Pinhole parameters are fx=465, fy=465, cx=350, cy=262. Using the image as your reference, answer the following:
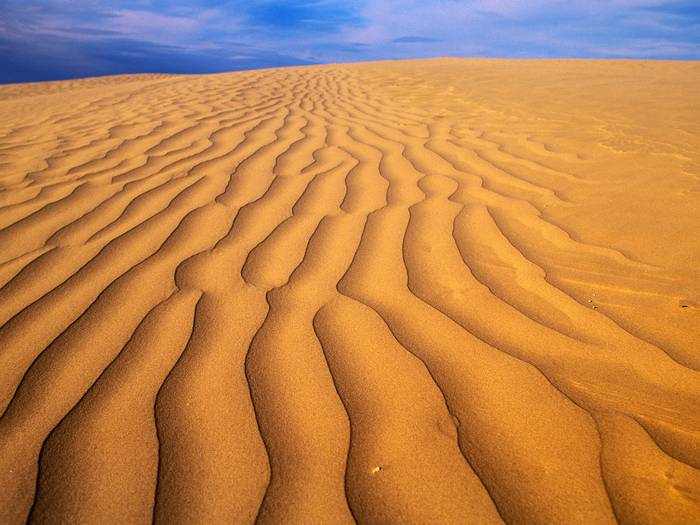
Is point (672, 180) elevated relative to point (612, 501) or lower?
lower

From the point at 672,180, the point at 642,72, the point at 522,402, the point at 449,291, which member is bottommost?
the point at 642,72

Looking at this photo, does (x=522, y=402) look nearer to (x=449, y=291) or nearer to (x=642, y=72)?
(x=449, y=291)

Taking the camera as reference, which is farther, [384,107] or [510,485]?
[384,107]

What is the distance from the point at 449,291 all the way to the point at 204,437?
0.96 m

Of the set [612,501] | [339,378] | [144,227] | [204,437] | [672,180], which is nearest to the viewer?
[612,501]

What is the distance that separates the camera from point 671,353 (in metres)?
1.31

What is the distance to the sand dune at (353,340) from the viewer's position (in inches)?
38.9

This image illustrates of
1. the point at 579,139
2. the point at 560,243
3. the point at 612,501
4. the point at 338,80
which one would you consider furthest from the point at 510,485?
the point at 338,80

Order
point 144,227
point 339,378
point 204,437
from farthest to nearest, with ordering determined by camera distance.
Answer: point 144,227 < point 339,378 < point 204,437

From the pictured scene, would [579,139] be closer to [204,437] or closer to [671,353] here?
[671,353]

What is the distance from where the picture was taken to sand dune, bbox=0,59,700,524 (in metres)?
0.99

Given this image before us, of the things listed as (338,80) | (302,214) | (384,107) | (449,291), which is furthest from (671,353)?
(338,80)

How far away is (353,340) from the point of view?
145cm

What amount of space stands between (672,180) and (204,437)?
275cm
